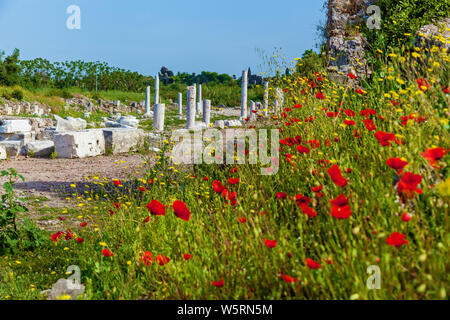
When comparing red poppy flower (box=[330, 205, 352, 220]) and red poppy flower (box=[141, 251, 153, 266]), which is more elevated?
red poppy flower (box=[330, 205, 352, 220])

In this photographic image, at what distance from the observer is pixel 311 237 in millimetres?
3182

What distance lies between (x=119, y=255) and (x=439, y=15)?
29.3 ft

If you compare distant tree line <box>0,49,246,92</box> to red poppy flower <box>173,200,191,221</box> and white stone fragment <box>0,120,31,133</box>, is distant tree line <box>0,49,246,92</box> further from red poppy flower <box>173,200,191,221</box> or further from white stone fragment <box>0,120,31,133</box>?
red poppy flower <box>173,200,191,221</box>

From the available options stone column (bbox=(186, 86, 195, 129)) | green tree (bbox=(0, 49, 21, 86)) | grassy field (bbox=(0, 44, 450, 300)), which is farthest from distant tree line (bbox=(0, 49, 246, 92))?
grassy field (bbox=(0, 44, 450, 300))

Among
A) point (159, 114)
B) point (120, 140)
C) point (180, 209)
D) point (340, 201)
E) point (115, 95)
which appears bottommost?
point (180, 209)

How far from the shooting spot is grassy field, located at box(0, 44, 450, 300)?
7.58 ft

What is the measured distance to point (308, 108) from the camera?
629 cm

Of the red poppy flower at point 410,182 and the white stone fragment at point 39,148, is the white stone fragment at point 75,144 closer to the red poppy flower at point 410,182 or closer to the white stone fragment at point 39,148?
the white stone fragment at point 39,148

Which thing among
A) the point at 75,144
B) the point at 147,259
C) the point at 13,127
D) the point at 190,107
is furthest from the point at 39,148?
the point at 147,259

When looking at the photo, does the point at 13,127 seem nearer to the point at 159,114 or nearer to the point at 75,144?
the point at 75,144

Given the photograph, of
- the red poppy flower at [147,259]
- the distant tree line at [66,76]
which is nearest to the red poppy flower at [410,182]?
the red poppy flower at [147,259]
